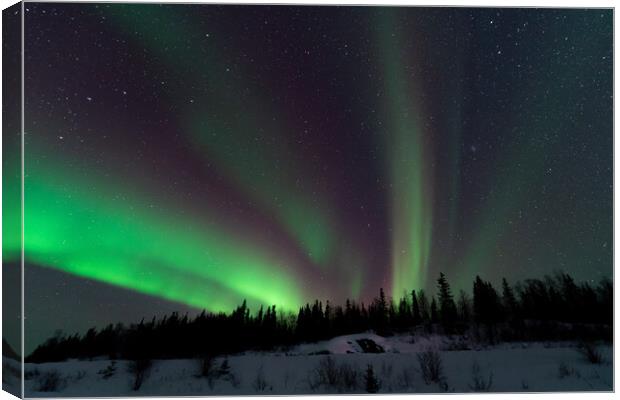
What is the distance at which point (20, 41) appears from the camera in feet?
24.1

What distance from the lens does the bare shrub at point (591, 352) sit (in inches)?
301

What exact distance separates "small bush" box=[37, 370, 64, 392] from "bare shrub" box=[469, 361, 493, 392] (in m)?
3.85

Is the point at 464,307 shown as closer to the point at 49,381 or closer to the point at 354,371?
the point at 354,371

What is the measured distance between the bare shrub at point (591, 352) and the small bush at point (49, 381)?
4.95 metres

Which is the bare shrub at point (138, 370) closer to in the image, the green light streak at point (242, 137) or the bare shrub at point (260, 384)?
the bare shrub at point (260, 384)

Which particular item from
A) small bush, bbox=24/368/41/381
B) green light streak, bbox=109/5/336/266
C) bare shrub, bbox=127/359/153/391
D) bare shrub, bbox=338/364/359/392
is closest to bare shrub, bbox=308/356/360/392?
bare shrub, bbox=338/364/359/392

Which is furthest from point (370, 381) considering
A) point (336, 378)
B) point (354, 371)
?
point (336, 378)

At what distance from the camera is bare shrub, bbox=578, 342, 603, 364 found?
7.64 metres

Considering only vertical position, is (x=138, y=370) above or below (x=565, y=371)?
below

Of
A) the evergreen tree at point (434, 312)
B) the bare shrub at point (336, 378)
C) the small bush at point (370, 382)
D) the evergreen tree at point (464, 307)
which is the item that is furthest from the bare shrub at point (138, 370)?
the evergreen tree at point (464, 307)

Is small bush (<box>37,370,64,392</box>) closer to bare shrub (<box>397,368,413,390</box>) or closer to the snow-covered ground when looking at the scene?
the snow-covered ground

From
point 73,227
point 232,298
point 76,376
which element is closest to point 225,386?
point 232,298

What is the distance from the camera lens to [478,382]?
7.50 meters

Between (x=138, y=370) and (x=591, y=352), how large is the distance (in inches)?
171
